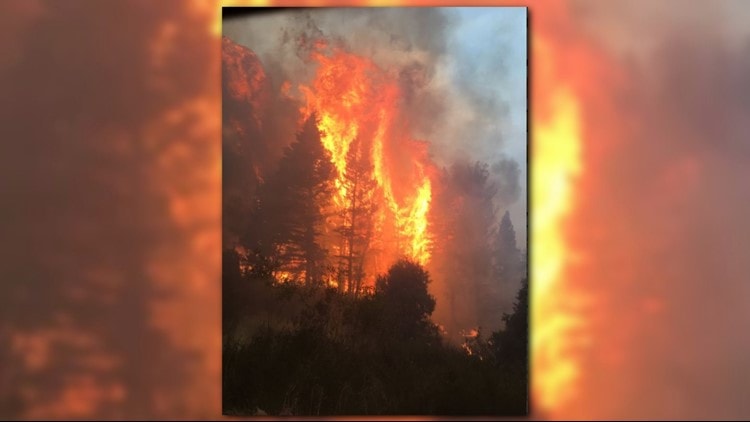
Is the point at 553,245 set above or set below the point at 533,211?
below

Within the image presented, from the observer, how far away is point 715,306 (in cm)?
212

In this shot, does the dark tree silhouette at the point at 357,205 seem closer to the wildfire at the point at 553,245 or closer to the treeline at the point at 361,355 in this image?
the treeline at the point at 361,355

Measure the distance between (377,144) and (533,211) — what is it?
0.58m

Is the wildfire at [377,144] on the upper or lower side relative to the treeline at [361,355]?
upper

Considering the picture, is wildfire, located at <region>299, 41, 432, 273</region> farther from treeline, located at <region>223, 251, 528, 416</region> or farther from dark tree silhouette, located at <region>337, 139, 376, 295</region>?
treeline, located at <region>223, 251, 528, 416</region>

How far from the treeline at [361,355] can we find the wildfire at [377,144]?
13 centimetres

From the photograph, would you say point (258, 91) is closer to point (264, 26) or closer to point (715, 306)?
point (264, 26)

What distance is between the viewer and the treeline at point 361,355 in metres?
2.10

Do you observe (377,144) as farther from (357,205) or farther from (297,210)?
(297,210)

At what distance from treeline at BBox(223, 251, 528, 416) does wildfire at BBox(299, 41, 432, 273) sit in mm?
125

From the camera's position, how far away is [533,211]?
2.13 metres

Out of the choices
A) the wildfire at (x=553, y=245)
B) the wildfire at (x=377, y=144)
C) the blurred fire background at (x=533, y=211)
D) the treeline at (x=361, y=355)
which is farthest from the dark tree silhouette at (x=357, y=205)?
the wildfire at (x=553, y=245)

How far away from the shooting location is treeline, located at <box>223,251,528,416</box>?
6.88 ft

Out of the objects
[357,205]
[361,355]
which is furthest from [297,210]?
[361,355]
